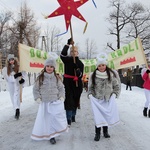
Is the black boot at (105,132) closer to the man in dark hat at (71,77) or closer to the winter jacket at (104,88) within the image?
the winter jacket at (104,88)

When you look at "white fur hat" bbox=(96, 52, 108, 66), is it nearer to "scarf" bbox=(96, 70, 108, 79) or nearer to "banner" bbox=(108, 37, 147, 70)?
"scarf" bbox=(96, 70, 108, 79)

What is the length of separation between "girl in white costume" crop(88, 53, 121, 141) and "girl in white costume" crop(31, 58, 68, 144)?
0.63 metres

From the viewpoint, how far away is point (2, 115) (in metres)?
8.91

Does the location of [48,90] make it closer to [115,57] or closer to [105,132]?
[105,132]

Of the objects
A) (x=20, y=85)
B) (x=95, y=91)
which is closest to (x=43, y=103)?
(x=95, y=91)

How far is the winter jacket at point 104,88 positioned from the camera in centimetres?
563

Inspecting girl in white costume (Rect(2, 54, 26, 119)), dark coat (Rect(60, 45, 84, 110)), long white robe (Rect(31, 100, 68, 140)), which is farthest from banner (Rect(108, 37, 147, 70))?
long white robe (Rect(31, 100, 68, 140))

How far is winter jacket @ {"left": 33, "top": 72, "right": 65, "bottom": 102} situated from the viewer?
5.48 metres

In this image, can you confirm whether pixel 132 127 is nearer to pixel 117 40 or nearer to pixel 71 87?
pixel 71 87

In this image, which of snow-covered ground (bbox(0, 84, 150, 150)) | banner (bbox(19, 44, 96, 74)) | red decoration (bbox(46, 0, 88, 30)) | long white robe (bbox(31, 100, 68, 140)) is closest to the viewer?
snow-covered ground (bbox(0, 84, 150, 150))

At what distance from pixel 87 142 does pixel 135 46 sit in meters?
3.26

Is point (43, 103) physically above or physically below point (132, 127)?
above

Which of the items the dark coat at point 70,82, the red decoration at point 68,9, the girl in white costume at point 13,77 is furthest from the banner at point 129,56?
the girl in white costume at point 13,77

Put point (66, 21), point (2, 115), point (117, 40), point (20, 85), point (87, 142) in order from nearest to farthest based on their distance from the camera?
point (87, 142) < point (66, 21) < point (20, 85) < point (2, 115) < point (117, 40)
